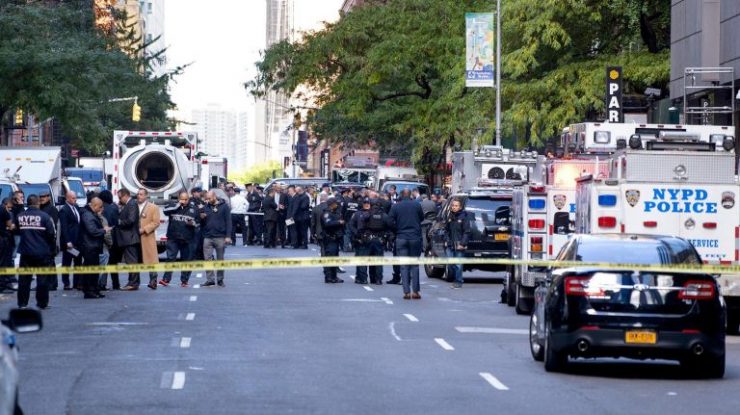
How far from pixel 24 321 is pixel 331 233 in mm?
24053

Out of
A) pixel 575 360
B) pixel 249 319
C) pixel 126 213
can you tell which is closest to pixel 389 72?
pixel 126 213

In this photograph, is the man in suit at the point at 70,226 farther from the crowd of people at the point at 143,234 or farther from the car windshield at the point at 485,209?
the car windshield at the point at 485,209

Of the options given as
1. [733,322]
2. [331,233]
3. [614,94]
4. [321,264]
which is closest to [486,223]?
[331,233]

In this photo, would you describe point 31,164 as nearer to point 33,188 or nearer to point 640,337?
point 33,188

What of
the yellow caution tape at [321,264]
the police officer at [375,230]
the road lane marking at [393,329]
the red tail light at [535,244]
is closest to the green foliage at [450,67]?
the police officer at [375,230]

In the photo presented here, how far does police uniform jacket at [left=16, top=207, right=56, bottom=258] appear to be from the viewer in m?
24.0

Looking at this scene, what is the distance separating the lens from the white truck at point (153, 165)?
130ft

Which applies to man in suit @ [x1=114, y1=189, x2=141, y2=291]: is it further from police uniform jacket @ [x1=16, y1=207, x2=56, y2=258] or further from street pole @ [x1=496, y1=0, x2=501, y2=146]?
street pole @ [x1=496, y1=0, x2=501, y2=146]

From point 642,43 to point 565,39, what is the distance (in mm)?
5035

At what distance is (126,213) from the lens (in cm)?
2925

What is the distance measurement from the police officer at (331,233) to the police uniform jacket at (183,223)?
2961 mm

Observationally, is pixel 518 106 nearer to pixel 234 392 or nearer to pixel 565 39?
pixel 565 39

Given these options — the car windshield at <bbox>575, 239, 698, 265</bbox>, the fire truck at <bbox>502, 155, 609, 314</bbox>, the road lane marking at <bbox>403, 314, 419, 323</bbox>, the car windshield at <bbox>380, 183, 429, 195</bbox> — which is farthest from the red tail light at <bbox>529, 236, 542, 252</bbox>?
the car windshield at <bbox>380, 183, 429, 195</bbox>

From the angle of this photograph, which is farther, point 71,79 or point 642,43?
point 642,43
